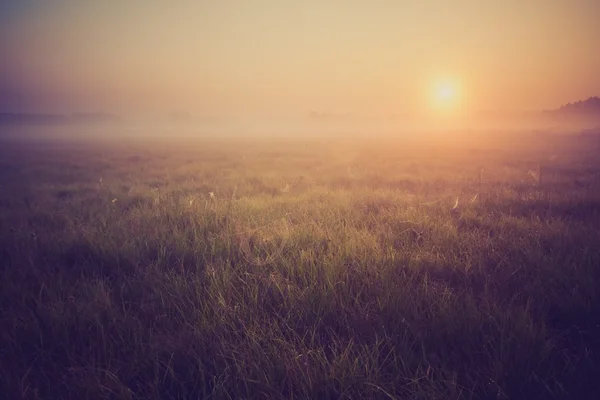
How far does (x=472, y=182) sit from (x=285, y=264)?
7.22 metres

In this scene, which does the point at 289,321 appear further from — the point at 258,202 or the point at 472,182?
the point at 472,182

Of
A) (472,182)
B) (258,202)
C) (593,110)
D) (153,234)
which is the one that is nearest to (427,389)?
(153,234)

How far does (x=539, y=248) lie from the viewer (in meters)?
3.22

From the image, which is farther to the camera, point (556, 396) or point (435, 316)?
point (435, 316)

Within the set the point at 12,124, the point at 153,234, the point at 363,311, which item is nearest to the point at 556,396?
the point at 363,311

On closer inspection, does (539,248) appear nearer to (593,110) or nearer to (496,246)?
(496,246)

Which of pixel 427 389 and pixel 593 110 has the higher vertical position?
pixel 593 110

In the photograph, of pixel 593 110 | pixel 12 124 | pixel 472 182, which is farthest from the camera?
pixel 12 124

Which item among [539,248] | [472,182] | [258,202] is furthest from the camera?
[472,182]

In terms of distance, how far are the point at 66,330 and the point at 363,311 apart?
78.8 inches

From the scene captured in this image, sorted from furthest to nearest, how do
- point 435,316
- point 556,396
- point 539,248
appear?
1. point 539,248
2. point 435,316
3. point 556,396

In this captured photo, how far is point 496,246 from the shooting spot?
3357 millimetres

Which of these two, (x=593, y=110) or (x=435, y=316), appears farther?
(x=593, y=110)

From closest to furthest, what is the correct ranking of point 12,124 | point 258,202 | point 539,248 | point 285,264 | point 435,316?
point 435,316
point 285,264
point 539,248
point 258,202
point 12,124
